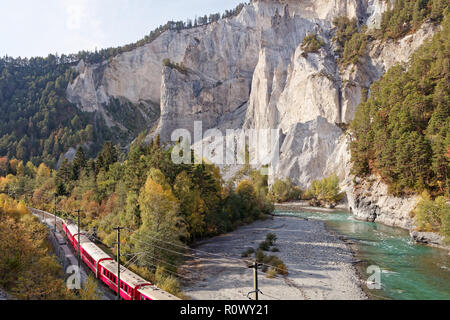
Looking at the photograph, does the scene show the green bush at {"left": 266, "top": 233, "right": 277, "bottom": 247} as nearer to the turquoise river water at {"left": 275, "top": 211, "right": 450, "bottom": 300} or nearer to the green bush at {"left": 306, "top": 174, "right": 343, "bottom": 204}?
the turquoise river water at {"left": 275, "top": 211, "right": 450, "bottom": 300}

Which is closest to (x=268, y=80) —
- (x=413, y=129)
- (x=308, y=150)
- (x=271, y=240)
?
(x=308, y=150)

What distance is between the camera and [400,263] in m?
26.8

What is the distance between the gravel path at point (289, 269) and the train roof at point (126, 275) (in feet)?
12.3

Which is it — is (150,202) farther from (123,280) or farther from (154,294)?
(154,294)

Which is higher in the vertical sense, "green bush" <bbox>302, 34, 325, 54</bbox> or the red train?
"green bush" <bbox>302, 34, 325, 54</bbox>

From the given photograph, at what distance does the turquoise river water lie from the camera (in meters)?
20.6

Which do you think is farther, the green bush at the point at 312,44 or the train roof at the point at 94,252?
the green bush at the point at 312,44

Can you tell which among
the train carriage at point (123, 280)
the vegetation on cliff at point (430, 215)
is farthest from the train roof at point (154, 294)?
the vegetation on cliff at point (430, 215)

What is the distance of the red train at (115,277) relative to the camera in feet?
53.0

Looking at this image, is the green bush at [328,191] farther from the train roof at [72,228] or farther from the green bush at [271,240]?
the train roof at [72,228]

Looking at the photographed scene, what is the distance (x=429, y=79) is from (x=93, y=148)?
106 meters

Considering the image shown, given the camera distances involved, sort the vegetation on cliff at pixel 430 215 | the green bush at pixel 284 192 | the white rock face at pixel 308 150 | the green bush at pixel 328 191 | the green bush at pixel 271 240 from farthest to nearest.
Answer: the white rock face at pixel 308 150, the green bush at pixel 284 192, the green bush at pixel 328 191, the vegetation on cliff at pixel 430 215, the green bush at pixel 271 240

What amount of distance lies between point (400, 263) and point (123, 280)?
2240 cm

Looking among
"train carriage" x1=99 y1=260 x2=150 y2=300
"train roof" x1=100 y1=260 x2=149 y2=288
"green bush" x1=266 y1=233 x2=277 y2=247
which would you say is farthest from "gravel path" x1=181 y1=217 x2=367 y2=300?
"train carriage" x1=99 y1=260 x2=150 y2=300
